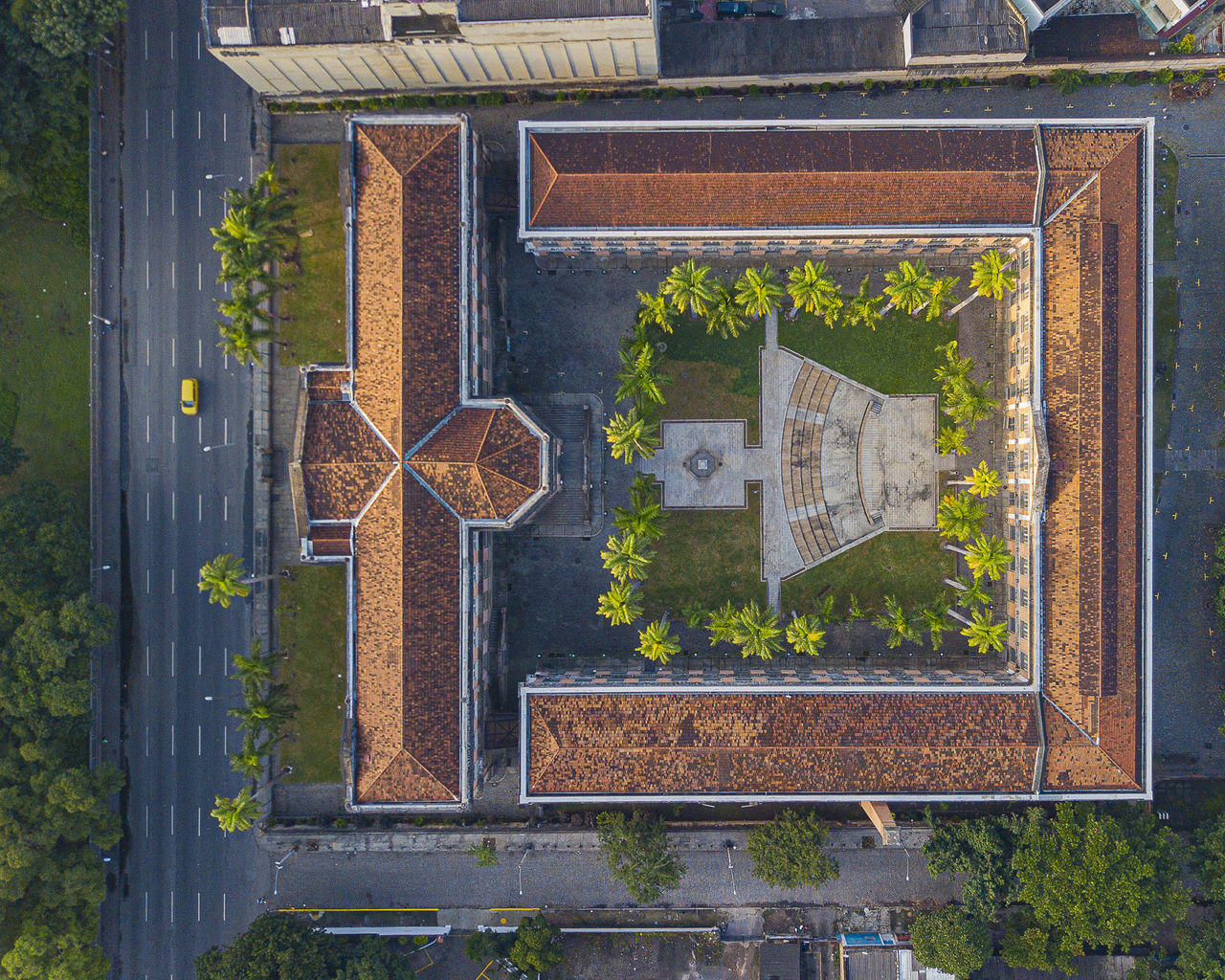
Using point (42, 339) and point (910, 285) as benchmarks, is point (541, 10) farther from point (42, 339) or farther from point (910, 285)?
point (42, 339)

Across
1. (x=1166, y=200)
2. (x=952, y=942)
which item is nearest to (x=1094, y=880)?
(x=952, y=942)

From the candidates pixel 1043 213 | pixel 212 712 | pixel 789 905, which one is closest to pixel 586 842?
pixel 789 905

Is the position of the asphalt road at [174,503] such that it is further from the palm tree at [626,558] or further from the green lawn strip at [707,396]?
the green lawn strip at [707,396]

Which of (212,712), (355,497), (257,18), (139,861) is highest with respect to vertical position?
(257,18)

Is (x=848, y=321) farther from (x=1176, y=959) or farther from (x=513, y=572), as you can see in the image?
(x=1176, y=959)

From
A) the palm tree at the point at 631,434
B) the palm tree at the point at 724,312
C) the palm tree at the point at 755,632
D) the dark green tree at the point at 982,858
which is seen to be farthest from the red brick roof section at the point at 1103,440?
the palm tree at the point at 631,434

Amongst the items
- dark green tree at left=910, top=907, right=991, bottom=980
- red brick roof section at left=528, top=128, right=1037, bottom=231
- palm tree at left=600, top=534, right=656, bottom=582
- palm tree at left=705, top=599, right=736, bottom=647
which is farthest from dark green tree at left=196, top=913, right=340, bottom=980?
red brick roof section at left=528, top=128, right=1037, bottom=231

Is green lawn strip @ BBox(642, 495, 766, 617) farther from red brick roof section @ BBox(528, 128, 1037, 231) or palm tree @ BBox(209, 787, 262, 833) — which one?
palm tree @ BBox(209, 787, 262, 833)
